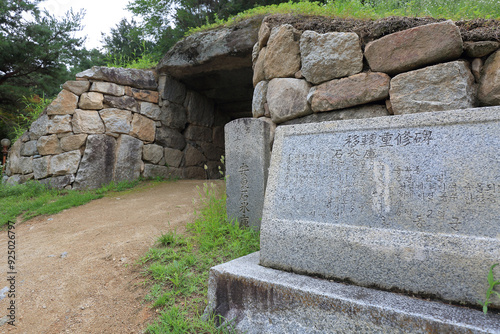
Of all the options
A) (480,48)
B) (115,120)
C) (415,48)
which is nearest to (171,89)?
(115,120)

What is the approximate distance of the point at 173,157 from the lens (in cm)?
604

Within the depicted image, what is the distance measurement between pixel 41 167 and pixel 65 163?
504 millimetres

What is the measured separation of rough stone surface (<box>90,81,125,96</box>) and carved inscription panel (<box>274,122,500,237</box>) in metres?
4.72

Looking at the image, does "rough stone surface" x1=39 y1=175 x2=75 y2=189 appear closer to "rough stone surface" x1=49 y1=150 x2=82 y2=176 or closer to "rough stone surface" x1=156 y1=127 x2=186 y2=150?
"rough stone surface" x1=49 y1=150 x2=82 y2=176

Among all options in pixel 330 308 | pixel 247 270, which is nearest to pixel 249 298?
pixel 247 270

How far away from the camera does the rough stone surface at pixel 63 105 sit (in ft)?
16.3

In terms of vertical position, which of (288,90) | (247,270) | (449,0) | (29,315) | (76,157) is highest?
(449,0)

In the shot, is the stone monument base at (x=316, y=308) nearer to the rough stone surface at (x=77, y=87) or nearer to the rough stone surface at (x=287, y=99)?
the rough stone surface at (x=287, y=99)

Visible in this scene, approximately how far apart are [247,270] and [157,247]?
3.88ft

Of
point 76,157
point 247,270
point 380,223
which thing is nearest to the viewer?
point 380,223

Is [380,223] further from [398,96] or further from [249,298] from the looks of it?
[398,96]

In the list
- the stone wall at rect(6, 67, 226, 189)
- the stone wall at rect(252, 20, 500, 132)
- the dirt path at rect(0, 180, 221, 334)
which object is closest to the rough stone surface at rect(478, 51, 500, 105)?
the stone wall at rect(252, 20, 500, 132)

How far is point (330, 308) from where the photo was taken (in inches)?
49.5

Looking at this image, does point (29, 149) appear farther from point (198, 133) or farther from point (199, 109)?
point (199, 109)
